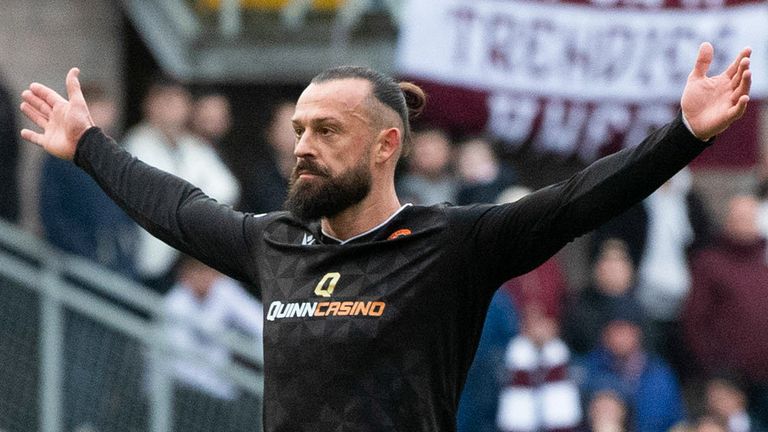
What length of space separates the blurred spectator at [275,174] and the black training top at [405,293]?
4668 mm

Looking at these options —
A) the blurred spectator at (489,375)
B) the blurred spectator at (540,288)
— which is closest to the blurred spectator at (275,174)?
the blurred spectator at (540,288)

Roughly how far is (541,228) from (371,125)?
22.5 inches

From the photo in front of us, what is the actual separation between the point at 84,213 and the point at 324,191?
4394mm

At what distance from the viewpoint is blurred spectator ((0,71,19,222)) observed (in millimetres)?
8680

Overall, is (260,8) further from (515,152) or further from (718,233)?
(718,233)

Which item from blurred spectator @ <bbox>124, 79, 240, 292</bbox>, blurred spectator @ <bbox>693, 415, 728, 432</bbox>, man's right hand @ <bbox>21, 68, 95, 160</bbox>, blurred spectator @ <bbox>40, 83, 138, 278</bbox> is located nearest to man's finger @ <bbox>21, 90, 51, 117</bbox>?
man's right hand @ <bbox>21, 68, 95, 160</bbox>

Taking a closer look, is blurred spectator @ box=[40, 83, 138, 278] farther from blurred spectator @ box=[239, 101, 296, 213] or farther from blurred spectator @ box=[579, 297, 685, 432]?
blurred spectator @ box=[579, 297, 685, 432]

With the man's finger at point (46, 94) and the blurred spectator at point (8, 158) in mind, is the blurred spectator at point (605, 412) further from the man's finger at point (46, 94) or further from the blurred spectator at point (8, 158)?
the man's finger at point (46, 94)

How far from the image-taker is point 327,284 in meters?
4.32

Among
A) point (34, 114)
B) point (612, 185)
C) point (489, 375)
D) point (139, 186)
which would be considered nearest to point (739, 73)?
point (612, 185)

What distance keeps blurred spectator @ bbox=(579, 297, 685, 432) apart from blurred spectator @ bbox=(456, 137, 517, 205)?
102 centimetres

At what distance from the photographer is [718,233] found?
10.1 meters

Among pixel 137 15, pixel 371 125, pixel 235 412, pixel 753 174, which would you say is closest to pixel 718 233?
pixel 753 174

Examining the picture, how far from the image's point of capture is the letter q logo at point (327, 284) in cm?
430
